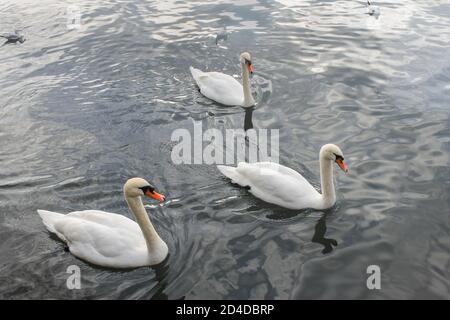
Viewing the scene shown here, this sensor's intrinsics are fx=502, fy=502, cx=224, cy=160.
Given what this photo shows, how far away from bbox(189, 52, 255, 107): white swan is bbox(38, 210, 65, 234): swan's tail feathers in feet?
18.5

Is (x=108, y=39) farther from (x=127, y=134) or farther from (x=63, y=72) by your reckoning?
(x=127, y=134)

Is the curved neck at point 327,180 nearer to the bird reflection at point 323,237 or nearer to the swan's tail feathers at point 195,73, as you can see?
the bird reflection at point 323,237

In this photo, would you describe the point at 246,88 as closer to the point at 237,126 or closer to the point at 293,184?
the point at 237,126

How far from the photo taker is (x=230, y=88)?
496 inches

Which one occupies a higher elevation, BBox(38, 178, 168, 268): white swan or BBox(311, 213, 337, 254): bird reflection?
BBox(38, 178, 168, 268): white swan

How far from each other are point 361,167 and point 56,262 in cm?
584

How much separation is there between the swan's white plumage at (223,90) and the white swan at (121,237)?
550 centimetres

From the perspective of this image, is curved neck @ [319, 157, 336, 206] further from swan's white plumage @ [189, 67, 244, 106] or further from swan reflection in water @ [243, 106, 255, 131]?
swan's white plumage @ [189, 67, 244, 106]

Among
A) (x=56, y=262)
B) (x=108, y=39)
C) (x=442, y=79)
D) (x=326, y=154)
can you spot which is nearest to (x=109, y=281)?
(x=56, y=262)

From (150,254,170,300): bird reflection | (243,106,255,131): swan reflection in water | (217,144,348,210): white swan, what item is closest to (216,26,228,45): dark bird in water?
(243,106,255,131): swan reflection in water

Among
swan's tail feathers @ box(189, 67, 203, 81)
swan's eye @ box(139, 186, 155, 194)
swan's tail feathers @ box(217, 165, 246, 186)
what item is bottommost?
swan's tail feathers @ box(217, 165, 246, 186)

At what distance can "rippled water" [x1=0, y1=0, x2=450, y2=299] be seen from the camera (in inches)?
289

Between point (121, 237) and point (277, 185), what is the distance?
9.11 feet

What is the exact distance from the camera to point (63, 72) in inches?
574
